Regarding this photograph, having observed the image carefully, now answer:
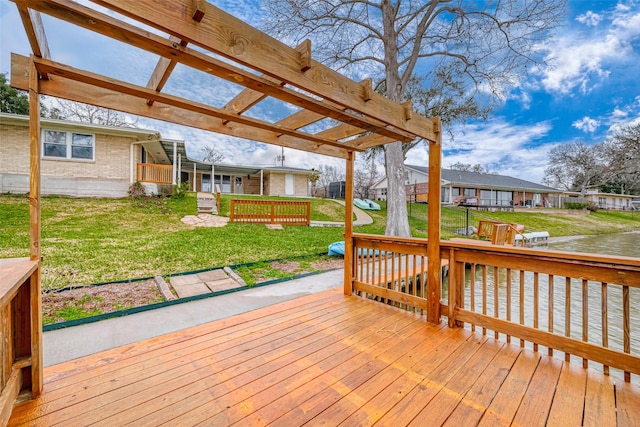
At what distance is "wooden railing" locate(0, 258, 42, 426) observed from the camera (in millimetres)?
1552

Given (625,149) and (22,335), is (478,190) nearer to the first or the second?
(625,149)

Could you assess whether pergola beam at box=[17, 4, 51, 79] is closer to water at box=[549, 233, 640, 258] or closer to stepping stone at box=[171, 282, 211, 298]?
stepping stone at box=[171, 282, 211, 298]

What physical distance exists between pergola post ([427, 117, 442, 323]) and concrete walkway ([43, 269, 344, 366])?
182cm

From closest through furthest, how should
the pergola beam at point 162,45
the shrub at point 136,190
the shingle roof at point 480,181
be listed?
1. the pergola beam at point 162,45
2. the shrub at point 136,190
3. the shingle roof at point 480,181

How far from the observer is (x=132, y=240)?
22.4ft

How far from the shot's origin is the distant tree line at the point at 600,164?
61.0 ft

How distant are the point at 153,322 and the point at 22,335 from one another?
136 cm

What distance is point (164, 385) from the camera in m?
1.92

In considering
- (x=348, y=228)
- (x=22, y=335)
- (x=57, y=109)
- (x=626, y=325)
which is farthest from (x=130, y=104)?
(x=57, y=109)

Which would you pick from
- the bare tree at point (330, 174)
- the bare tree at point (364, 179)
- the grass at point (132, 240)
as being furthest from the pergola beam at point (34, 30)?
the bare tree at point (330, 174)

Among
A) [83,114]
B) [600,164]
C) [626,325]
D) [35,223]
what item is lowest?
[626,325]

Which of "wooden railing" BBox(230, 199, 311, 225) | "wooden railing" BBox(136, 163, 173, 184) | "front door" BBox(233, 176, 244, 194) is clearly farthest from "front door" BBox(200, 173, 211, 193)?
"wooden railing" BBox(230, 199, 311, 225)

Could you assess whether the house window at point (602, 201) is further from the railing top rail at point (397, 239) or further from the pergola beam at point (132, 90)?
the pergola beam at point (132, 90)

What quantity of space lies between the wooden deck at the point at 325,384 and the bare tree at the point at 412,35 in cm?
560
